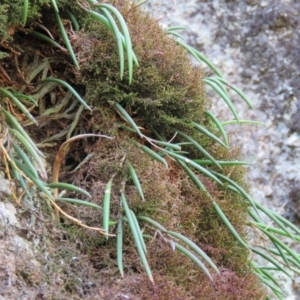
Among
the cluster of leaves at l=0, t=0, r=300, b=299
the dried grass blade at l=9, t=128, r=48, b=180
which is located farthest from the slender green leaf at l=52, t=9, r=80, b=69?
the dried grass blade at l=9, t=128, r=48, b=180

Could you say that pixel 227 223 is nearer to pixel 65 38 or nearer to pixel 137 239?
pixel 137 239

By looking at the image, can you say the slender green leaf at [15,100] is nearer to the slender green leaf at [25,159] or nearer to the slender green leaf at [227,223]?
the slender green leaf at [25,159]

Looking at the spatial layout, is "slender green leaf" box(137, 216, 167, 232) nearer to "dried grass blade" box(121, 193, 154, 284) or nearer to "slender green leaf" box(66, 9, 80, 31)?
"dried grass blade" box(121, 193, 154, 284)

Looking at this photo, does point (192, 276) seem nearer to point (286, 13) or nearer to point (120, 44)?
point (120, 44)

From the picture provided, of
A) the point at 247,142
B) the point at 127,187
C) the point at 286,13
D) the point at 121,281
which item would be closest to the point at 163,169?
the point at 127,187

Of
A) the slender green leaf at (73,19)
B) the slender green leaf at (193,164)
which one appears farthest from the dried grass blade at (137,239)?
the slender green leaf at (73,19)

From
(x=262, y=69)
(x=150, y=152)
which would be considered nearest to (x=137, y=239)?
(x=150, y=152)
